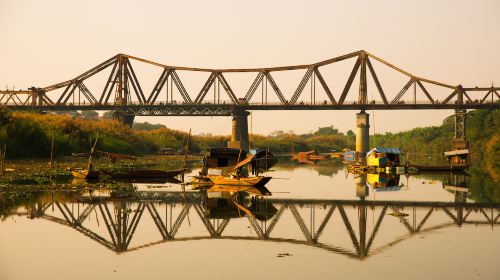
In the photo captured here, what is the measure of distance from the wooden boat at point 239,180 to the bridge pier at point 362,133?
3494 inches

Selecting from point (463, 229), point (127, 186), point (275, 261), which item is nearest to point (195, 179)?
point (127, 186)

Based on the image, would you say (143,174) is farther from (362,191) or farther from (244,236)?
(244,236)

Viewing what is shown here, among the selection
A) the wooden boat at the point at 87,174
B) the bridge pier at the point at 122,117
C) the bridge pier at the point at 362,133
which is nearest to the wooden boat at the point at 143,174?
Answer: the wooden boat at the point at 87,174

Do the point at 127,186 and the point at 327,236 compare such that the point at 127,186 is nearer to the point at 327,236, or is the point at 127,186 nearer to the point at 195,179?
the point at 195,179

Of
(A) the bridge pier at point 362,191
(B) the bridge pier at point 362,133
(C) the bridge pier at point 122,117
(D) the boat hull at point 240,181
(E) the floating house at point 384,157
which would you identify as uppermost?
(C) the bridge pier at point 122,117

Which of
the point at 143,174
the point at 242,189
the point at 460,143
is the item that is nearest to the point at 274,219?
the point at 242,189

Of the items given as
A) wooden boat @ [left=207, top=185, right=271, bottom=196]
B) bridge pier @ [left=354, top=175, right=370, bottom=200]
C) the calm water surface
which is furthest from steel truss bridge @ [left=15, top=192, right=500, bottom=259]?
wooden boat @ [left=207, top=185, right=271, bottom=196]

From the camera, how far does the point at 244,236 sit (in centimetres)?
2550

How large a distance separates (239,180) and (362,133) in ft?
308

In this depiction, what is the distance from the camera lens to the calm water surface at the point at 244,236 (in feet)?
64.3

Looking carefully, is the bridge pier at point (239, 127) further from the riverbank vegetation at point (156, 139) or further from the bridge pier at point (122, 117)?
the bridge pier at point (122, 117)

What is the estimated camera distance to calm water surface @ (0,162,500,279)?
19594 millimetres

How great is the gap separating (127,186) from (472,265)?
101 feet

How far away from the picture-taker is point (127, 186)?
46281 millimetres
